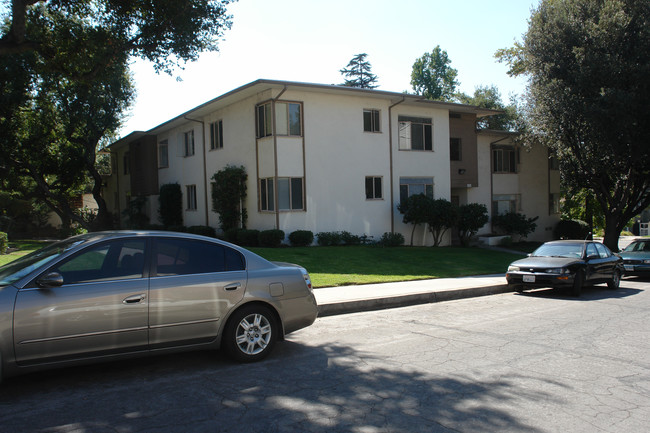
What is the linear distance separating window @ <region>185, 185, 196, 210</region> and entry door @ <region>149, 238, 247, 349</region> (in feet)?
70.2

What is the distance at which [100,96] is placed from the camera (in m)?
28.8

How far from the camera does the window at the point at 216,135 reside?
940 inches

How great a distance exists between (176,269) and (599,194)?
25677 millimetres

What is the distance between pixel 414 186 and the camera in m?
23.5

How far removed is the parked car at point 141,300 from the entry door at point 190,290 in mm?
11

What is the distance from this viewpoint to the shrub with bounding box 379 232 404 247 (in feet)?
70.8

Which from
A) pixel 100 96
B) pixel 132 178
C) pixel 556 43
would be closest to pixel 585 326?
pixel 556 43

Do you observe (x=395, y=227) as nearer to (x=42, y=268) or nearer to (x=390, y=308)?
(x=390, y=308)

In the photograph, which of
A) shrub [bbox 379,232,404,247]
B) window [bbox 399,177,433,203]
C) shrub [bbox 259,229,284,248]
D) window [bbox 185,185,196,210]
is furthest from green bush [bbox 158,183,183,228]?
window [bbox 399,177,433,203]

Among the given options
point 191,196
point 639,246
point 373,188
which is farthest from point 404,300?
point 191,196

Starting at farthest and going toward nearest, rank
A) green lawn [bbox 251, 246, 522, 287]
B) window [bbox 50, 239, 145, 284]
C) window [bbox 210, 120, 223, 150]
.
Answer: window [bbox 210, 120, 223, 150], green lawn [bbox 251, 246, 522, 287], window [bbox 50, 239, 145, 284]

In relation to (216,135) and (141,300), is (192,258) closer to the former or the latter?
(141,300)

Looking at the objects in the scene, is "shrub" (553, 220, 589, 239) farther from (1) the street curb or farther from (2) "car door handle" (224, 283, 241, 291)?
(2) "car door handle" (224, 283, 241, 291)

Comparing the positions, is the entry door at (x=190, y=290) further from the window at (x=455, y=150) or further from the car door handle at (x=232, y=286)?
the window at (x=455, y=150)
